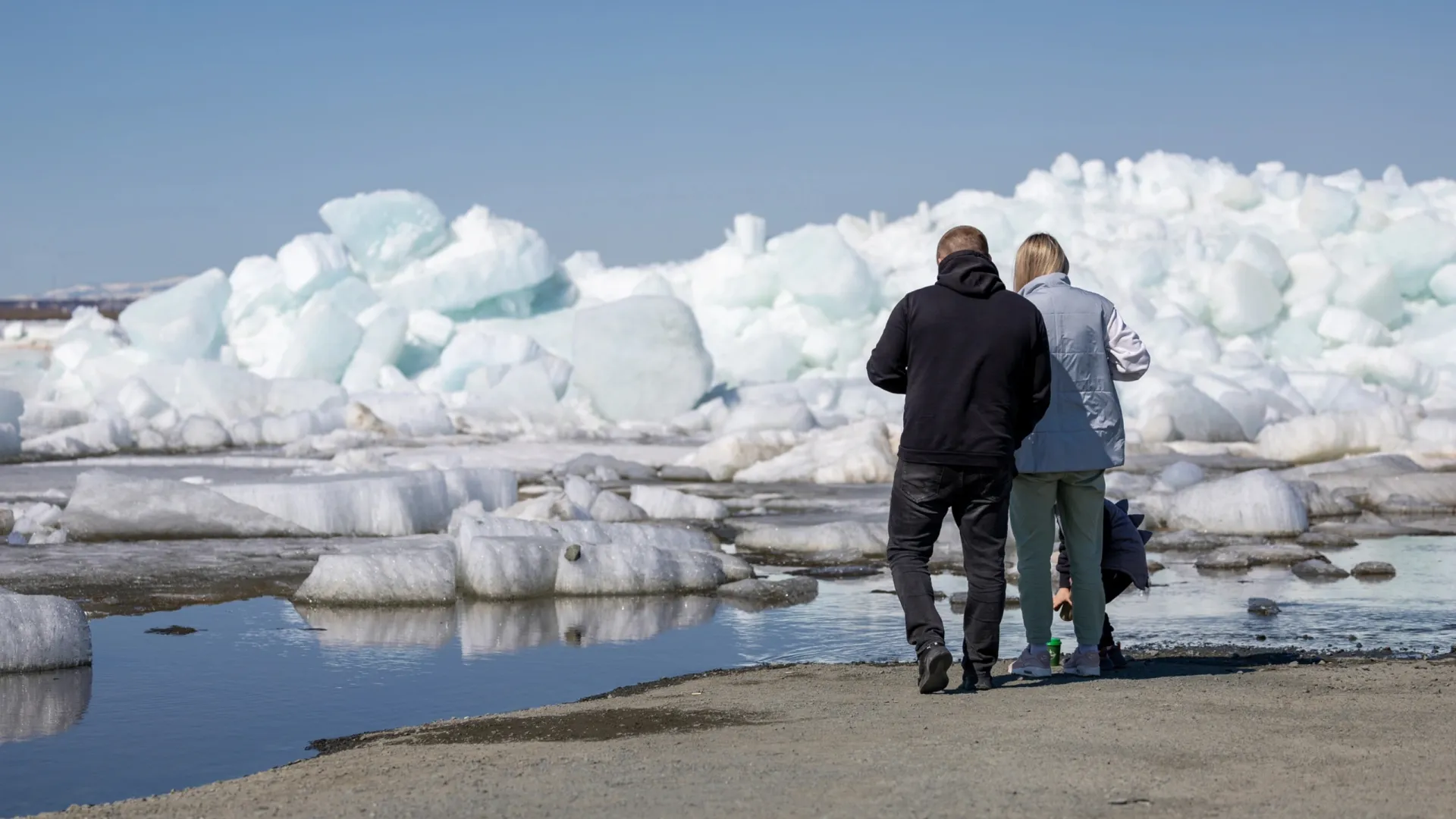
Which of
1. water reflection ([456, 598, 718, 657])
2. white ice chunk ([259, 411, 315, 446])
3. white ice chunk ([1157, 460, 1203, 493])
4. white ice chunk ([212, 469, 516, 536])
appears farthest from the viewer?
white ice chunk ([259, 411, 315, 446])

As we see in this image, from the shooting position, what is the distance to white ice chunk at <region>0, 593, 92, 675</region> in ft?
14.5

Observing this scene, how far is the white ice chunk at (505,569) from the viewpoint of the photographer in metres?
6.00

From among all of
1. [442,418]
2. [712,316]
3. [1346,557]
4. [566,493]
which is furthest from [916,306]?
[712,316]

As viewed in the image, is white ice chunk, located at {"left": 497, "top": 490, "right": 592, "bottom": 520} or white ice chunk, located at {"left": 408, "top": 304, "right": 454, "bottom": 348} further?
white ice chunk, located at {"left": 408, "top": 304, "right": 454, "bottom": 348}

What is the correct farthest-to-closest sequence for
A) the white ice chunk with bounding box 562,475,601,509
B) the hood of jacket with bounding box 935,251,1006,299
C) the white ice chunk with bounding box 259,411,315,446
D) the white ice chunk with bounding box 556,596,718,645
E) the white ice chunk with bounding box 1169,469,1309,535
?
1. the white ice chunk with bounding box 259,411,315,446
2. the white ice chunk with bounding box 562,475,601,509
3. the white ice chunk with bounding box 1169,469,1309,535
4. the white ice chunk with bounding box 556,596,718,645
5. the hood of jacket with bounding box 935,251,1006,299

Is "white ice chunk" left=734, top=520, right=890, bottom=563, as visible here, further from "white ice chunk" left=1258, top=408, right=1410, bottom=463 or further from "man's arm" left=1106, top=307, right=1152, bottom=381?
"white ice chunk" left=1258, top=408, right=1410, bottom=463

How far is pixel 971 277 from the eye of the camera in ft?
11.6

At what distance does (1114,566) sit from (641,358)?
50.6 ft

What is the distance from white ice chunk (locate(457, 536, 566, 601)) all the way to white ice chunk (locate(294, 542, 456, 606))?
104 mm

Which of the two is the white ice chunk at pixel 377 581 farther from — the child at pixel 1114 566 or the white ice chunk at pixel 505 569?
the child at pixel 1114 566

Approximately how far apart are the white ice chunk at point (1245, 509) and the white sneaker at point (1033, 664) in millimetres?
4946

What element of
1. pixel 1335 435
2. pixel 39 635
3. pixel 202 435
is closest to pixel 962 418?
pixel 39 635

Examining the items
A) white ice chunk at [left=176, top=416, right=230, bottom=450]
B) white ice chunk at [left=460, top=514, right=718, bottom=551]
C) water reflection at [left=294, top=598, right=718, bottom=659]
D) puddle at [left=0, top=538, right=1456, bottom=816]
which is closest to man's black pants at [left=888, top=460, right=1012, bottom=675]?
puddle at [left=0, top=538, right=1456, bottom=816]

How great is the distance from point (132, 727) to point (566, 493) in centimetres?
563
